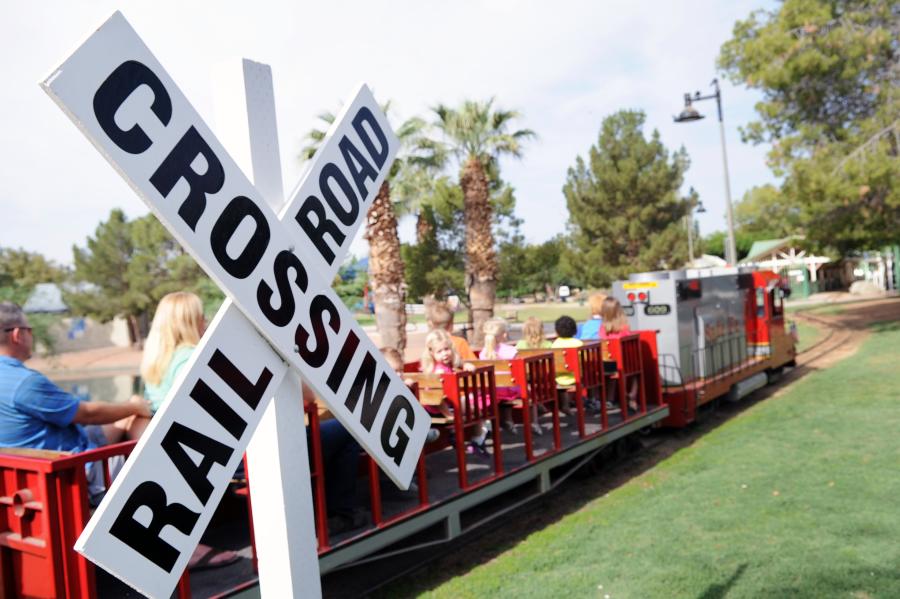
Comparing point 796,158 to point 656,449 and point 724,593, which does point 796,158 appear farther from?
point 724,593

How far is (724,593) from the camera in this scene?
14.3 feet

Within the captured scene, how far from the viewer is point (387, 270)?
15.4 m

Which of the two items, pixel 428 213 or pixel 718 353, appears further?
pixel 428 213

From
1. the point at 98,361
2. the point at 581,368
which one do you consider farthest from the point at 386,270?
the point at 98,361

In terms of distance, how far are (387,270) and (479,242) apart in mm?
4916

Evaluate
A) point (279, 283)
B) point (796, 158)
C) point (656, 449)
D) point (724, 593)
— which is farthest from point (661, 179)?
point (279, 283)

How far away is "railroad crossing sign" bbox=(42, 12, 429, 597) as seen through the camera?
1274 mm

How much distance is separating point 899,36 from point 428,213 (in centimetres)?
1581

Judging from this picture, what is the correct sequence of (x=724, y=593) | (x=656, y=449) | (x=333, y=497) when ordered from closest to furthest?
(x=724, y=593)
(x=333, y=497)
(x=656, y=449)

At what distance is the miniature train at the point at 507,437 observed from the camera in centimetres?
335

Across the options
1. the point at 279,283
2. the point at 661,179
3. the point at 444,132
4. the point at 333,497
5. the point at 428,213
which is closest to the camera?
the point at 279,283

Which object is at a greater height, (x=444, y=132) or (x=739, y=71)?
(x=739, y=71)

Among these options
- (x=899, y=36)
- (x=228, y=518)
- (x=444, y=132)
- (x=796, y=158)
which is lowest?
(x=228, y=518)

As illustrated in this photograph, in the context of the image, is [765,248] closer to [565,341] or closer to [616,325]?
[616,325]
